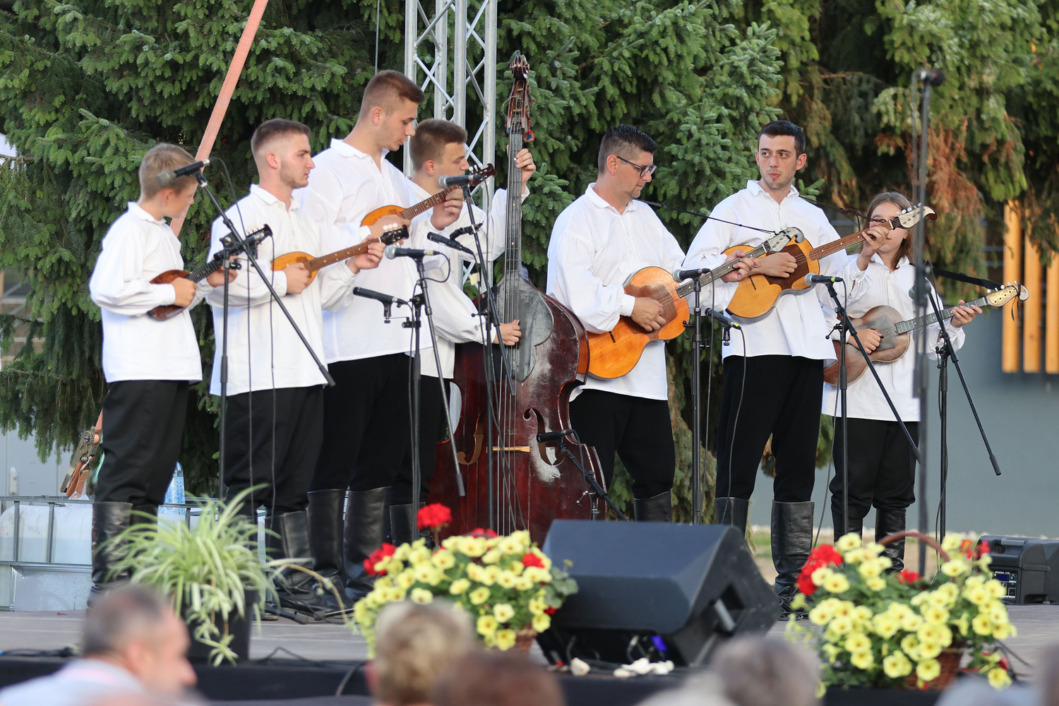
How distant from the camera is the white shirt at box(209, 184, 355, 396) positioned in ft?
17.0

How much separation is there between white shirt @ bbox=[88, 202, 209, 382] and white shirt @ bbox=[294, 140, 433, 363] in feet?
2.53

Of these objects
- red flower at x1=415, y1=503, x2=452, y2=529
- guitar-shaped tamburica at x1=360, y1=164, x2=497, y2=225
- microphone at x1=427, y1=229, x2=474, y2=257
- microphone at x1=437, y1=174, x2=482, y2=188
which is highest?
microphone at x1=437, y1=174, x2=482, y2=188

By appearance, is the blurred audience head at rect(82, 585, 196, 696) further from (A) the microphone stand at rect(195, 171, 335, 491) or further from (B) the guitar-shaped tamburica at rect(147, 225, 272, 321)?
(B) the guitar-shaped tamburica at rect(147, 225, 272, 321)

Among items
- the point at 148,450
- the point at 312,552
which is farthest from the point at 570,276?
the point at 148,450

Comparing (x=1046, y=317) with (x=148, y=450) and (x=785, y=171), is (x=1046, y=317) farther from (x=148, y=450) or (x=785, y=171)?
(x=148, y=450)

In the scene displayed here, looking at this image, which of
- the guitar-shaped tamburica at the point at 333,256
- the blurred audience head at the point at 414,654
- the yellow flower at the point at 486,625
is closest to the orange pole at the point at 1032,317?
the guitar-shaped tamburica at the point at 333,256

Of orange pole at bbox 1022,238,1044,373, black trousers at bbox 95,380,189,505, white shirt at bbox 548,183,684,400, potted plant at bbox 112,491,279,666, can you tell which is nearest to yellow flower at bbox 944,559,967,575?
potted plant at bbox 112,491,279,666

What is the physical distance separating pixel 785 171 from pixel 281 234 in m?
2.40

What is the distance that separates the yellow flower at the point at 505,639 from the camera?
11.9ft

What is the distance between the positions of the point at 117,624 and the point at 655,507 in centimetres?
392

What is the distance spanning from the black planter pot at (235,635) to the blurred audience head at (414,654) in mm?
1414

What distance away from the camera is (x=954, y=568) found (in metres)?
3.67

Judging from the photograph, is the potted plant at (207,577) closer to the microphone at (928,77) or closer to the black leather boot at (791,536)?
the microphone at (928,77)

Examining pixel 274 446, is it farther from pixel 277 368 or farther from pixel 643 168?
pixel 643 168
